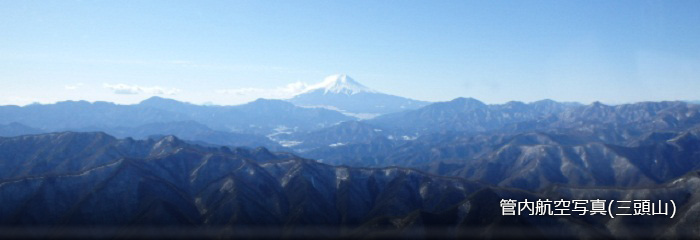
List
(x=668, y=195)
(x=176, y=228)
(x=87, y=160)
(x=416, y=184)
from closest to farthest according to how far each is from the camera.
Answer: (x=176, y=228) < (x=668, y=195) < (x=416, y=184) < (x=87, y=160)

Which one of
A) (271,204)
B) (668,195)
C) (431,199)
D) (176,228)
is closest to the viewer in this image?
(176,228)

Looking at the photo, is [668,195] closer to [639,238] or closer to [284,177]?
[639,238]

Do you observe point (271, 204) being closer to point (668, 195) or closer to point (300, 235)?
point (300, 235)

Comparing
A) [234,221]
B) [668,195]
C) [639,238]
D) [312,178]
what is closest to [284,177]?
[312,178]

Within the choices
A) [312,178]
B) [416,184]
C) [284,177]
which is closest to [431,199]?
[416,184]

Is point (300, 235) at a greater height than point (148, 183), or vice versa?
point (148, 183)

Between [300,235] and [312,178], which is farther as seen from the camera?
[312,178]

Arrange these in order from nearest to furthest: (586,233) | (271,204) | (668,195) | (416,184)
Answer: (586,233) → (668,195) → (271,204) → (416,184)

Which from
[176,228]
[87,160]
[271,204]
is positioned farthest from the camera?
[87,160]

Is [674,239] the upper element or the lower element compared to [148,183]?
lower

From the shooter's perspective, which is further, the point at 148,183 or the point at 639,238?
the point at 148,183
